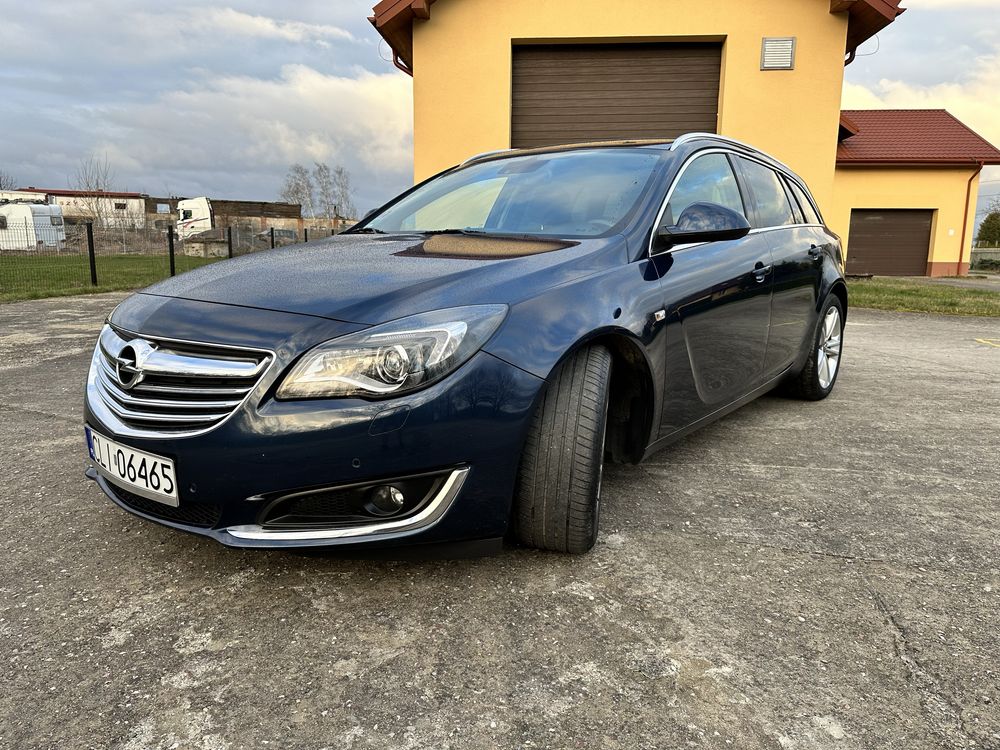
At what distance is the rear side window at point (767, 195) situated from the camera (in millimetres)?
3715

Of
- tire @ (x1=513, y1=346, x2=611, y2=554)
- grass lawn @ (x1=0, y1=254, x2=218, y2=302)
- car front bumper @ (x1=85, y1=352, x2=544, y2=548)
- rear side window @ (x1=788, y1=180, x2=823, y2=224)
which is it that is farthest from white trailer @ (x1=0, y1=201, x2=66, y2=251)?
tire @ (x1=513, y1=346, x2=611, y2=554)

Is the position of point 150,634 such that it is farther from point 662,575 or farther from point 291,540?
point 662,575

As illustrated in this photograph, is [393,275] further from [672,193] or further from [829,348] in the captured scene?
[829,348]

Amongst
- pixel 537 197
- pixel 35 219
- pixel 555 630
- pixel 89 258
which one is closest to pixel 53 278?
pixel 89 258

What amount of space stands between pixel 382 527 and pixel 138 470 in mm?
724

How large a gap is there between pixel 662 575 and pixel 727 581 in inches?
7.5

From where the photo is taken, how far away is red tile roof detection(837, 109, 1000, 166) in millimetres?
20031

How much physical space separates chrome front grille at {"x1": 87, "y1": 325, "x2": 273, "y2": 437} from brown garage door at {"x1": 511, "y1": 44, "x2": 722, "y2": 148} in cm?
942

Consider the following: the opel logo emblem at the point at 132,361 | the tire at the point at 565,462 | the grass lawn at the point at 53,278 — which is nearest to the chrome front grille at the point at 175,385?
the opel logo emblem at the point at 132,361

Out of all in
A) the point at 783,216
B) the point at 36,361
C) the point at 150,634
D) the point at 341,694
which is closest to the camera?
the point at 341,694

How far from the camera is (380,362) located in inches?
72.9

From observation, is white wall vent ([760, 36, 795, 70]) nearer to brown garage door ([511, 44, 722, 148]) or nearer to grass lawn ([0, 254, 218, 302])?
brown garage door ([511, 44, 722, 148])

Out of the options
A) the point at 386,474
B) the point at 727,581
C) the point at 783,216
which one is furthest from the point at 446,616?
the point at 783,216

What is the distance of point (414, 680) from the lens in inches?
66.2
